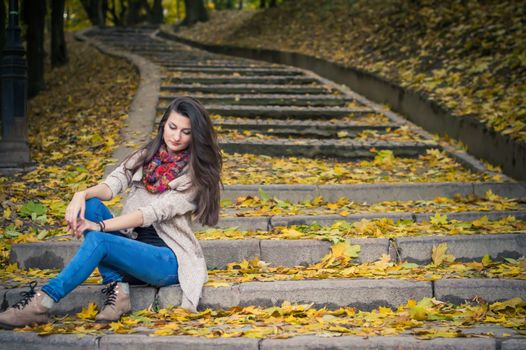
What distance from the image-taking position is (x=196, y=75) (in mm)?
12820

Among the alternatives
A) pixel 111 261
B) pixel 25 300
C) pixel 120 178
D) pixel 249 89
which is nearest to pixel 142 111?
pixel 249 89

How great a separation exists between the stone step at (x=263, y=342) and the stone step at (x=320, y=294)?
1.63 feet

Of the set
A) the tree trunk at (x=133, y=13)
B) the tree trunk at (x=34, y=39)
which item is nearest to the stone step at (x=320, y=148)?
the tree trunk at (x=34, y=39)

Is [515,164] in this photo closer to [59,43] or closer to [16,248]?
[16,248]

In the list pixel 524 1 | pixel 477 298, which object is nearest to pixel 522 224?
pixel 477 298

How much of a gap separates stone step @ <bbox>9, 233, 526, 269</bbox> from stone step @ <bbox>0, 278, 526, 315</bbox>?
1.88 feet

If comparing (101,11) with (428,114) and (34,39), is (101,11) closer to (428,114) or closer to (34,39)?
(34,39)

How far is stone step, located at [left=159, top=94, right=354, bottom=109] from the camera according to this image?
10562mm

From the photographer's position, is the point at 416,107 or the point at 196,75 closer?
the point at 416,107

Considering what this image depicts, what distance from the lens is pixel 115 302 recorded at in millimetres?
4051

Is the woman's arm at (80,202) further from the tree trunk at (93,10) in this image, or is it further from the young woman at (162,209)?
the tree trunk at (93,10)

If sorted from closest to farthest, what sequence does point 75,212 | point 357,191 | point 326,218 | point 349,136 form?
point 75,212 → point 326,218 → point 357,191 → point 349,136

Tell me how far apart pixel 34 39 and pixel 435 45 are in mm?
7402

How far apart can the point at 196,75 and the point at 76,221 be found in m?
9.06
